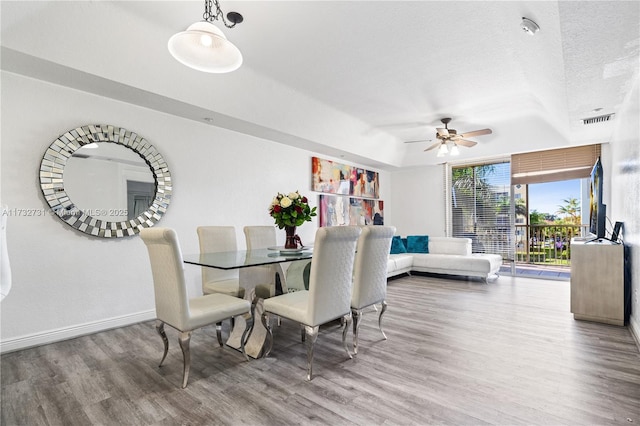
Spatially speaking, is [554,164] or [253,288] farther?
[554,164]

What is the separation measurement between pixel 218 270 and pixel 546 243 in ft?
26.3

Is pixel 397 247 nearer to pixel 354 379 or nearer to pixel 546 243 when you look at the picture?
pixel 546 243

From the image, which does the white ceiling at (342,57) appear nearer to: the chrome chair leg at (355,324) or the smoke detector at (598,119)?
the smoke detector at (598,119)

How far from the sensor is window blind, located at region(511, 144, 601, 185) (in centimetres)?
562

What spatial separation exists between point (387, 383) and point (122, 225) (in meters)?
3.05

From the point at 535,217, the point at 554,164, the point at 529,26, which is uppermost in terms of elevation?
the point at 529,26

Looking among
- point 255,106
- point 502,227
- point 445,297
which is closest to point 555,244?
point 502,227

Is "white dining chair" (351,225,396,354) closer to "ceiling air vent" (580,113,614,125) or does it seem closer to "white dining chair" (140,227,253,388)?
"white dining chair" (140,227,253,388)

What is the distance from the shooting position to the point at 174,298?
2098 mm

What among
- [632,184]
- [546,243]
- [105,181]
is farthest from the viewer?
[546,243]

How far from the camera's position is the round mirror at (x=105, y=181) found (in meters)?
2.91

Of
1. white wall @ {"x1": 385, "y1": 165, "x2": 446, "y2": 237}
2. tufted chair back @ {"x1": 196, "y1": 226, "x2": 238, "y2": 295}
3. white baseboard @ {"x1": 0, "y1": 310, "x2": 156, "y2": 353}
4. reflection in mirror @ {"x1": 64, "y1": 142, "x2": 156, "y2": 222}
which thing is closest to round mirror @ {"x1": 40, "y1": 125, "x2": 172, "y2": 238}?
reflection in mirror @ {"x1": 64, "y1": 142, "x2": 156, "y2": 222}

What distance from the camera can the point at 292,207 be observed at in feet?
10.3

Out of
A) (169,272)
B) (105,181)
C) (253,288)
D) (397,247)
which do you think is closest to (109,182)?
(105,181)
